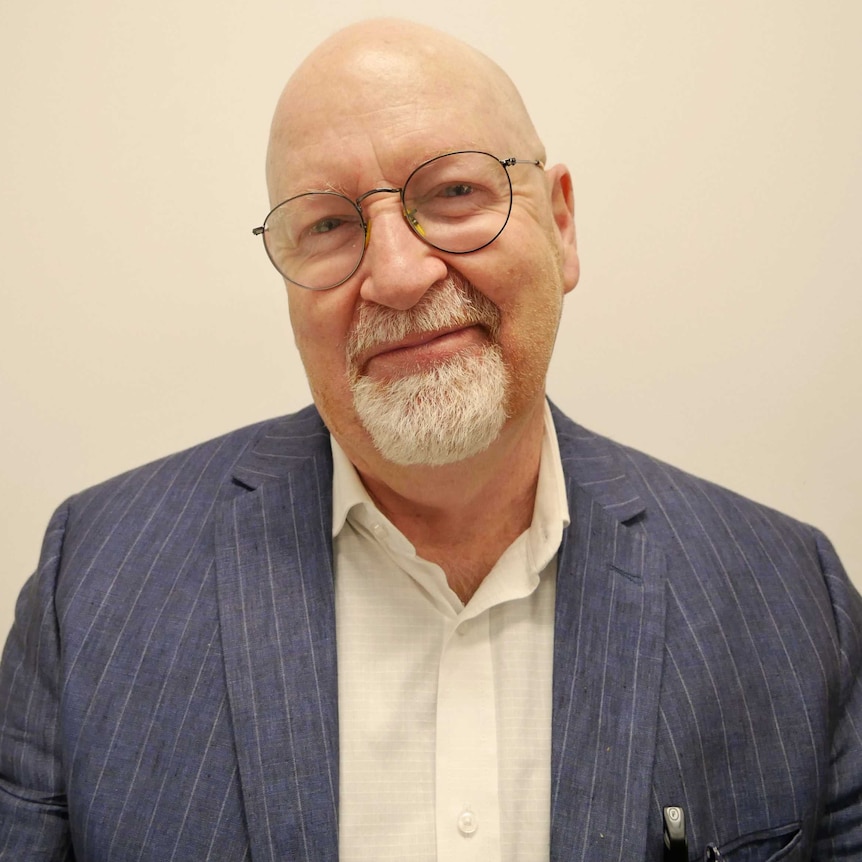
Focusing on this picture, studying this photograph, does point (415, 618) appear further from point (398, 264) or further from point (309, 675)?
point (398, 264)

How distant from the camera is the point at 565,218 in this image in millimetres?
1492

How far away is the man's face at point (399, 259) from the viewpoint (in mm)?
1212

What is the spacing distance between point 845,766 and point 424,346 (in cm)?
100

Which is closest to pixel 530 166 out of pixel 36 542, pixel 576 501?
pixel 576 501

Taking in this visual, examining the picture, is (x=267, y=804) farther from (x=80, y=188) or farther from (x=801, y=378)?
(x=801, y=378)

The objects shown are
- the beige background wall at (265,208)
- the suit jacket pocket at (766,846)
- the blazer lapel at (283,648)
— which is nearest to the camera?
the blazer lapel at (283,648)

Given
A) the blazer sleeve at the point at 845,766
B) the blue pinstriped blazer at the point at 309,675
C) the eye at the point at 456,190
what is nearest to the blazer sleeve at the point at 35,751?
the blue pinstriped blazer at the point at 309,675

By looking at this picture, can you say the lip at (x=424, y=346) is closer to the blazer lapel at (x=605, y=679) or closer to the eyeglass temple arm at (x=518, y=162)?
the eyeglass temple arm at (x=518, y=162)

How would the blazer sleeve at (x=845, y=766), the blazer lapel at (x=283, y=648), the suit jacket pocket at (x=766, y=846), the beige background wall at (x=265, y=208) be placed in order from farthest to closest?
the beige background wall at (x=265, y=208) < the blazer sleeve at (x=845, y=766) < the suit jacket pocket at (x=766, y=846) < the blazer lapel at (x=283, y=648)

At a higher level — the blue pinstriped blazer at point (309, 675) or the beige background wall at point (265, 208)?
the beige background wall at point (265, 208)

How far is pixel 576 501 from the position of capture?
146 centimetres

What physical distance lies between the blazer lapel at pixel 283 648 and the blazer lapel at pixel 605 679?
34 centimetres

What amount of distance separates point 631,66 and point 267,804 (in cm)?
161

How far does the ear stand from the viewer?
145cm
